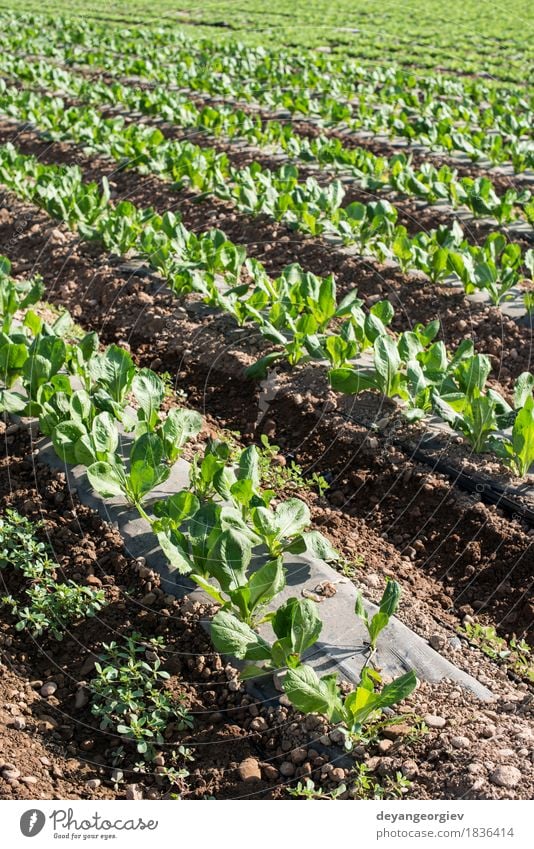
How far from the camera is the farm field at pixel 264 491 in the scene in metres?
2.88

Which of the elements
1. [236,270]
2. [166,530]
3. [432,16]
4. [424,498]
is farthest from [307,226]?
[432,16]

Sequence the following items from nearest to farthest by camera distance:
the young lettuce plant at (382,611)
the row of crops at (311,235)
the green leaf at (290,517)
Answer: the young lettuce plant at (382,611)
the green leaf at (290,517)
the row of crops at (311,235)

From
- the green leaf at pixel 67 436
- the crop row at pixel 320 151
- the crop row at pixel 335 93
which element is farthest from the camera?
the crop row at pixel 335 93

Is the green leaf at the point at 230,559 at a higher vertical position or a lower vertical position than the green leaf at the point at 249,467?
lower

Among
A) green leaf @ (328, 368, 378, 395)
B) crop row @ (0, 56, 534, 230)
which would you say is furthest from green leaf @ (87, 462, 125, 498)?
crop row @ (0, 56, 534, 230)

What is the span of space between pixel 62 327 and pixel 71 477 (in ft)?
4.34

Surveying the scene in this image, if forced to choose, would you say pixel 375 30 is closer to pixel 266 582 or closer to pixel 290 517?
pixel 290 517

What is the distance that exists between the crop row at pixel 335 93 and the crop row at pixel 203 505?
242 inches

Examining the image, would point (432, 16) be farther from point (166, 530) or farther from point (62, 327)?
point (166, 530)

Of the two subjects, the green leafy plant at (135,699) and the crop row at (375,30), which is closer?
the green leafy plant at (135,699)

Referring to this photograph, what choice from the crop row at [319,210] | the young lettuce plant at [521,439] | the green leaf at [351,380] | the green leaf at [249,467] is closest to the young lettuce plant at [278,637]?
the green leaf at [249,467]

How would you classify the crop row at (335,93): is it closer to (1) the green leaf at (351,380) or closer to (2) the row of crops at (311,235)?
(2) the row of crops at (311,235)

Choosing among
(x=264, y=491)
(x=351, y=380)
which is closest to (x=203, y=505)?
(x=264, y=491)
